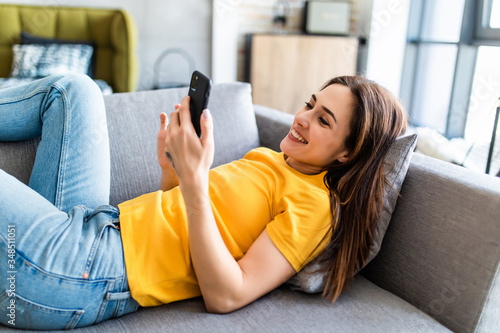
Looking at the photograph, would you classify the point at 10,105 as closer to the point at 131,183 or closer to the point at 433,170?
the point at 131,183

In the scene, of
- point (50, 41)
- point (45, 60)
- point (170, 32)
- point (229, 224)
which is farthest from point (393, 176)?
point (170, 32)

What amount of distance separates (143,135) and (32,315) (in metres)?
0.68

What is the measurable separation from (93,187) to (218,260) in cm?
47

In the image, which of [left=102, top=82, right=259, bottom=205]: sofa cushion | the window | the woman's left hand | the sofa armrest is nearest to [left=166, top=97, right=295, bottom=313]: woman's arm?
the woman's left hand

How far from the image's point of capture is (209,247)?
864 mm

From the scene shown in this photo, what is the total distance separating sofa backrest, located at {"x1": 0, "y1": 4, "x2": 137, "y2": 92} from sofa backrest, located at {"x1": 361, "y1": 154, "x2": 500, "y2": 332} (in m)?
2.51

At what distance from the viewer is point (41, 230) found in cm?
89

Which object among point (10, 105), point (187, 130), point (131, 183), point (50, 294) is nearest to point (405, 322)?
point (187, 130)

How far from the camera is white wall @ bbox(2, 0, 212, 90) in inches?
140

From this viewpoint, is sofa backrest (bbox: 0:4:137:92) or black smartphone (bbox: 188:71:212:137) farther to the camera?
sofa backrest (bbox: 0:4:137:92)

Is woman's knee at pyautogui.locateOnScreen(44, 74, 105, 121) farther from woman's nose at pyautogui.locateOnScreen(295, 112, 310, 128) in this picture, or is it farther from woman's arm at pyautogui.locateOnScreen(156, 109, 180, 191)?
woman's nose at pyautogui.locateOnScreen(295, 112, 310, 128)

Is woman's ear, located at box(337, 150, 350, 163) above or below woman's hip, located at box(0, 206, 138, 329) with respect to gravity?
above

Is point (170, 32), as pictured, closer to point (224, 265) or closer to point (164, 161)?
point (164, 161)

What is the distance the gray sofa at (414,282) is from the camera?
3.05ft
